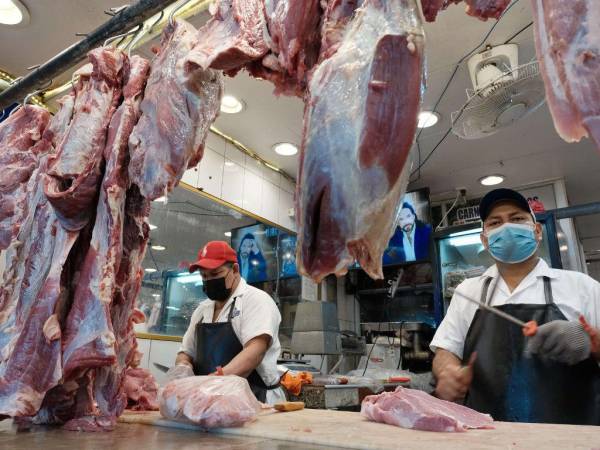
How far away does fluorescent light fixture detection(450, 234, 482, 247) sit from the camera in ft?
20.2

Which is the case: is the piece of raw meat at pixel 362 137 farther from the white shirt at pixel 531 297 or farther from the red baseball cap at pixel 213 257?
the red baseball cap at pixel 213 257

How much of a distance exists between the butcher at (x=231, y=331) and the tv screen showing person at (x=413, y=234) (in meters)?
3.53

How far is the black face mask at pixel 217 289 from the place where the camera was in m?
3.62

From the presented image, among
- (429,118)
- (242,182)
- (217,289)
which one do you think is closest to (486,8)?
(217,289)

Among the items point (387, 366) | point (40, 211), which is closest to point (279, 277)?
point (387, 366)

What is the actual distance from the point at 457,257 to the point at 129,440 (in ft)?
18.7

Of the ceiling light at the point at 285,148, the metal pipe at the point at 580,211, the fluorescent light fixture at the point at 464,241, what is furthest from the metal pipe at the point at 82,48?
the fluorescent light fixture at the point at 464,241

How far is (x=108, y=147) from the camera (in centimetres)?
197

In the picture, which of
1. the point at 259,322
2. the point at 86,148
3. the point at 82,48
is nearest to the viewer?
the point at 86,148

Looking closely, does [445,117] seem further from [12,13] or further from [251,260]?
[12,13]

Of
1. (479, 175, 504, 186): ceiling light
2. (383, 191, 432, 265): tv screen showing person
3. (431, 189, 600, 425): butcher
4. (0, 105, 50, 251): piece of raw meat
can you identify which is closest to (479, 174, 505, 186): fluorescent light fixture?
(479, 175, 504, 186): ceiling light

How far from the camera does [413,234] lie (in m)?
6.77

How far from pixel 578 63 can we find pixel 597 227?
10.3 metres

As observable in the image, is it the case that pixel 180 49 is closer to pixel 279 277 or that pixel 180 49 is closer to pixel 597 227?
pixel 279 277
